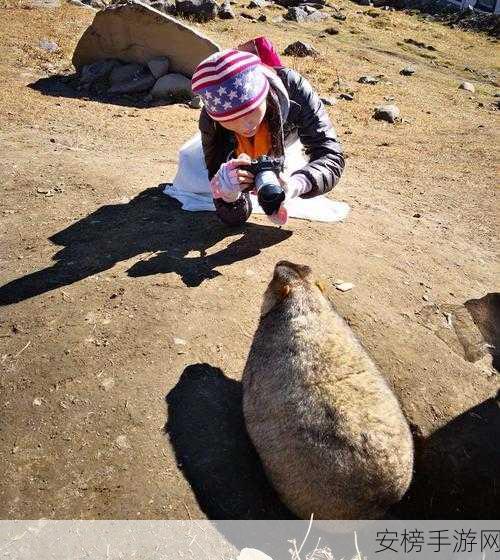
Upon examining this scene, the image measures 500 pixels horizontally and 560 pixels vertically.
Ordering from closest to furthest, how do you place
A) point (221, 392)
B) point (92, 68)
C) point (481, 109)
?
point (221, 392), point (92, 68), point (481, 109)

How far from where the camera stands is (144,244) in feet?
15.4

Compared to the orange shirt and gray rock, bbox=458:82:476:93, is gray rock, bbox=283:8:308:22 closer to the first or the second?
gray rock, bbox=458:82:476:93

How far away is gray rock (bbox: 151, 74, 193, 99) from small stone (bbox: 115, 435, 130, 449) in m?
7.87

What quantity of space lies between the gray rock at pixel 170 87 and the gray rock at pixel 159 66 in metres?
0.19

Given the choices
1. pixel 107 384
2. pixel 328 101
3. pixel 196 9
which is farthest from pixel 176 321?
pixel 196 9

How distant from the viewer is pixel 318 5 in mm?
21438

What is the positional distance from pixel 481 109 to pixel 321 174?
8.72 meters

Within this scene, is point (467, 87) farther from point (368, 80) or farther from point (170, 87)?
point (170, 87)

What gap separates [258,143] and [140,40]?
6740 millimetres

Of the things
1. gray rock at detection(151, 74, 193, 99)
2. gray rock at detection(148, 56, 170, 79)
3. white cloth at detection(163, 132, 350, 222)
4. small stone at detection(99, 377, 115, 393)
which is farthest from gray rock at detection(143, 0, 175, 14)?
small stone at detection(99, 377, 115, 393)

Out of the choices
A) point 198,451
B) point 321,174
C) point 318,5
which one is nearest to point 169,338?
point 198,451

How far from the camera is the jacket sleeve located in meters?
4.45

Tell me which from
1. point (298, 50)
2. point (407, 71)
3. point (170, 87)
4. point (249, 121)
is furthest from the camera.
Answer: point (407, 71)

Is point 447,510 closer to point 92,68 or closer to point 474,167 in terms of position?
point 474,167
